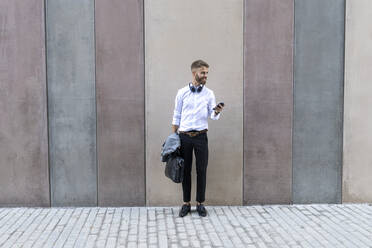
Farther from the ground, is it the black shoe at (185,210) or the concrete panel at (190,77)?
the concrete panel at (190,77)

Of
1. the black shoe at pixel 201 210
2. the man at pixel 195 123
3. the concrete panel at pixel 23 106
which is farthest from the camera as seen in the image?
the concrete panel at pixel 23 106

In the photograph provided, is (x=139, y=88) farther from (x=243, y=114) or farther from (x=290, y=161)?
(x=290, y=161)

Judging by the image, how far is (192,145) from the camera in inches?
221

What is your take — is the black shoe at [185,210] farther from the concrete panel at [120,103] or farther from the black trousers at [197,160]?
the concrete panel at [120,103]

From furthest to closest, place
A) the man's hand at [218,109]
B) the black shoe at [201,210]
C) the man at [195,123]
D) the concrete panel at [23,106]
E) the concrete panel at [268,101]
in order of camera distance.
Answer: the concrete panel at [268,101]
the concrete panel at [23,106]
the black shoe at [201,210]
the man at [195,123]
the man's hand at [218,109]

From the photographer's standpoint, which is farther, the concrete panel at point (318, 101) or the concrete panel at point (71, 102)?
the concrete panel at point (318, 101)

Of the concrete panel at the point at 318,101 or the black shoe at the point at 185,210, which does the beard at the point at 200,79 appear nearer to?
the concrete panel at the point at 318,101

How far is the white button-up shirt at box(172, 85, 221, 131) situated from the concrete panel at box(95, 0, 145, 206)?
70cm

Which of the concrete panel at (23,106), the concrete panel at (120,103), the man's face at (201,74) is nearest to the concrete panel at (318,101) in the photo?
the man's face at (201,74)

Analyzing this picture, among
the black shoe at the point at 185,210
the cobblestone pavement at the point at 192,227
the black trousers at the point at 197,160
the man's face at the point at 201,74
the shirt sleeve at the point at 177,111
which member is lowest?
the cobblestone pavement at the point at 192,227

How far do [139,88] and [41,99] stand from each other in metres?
1.51

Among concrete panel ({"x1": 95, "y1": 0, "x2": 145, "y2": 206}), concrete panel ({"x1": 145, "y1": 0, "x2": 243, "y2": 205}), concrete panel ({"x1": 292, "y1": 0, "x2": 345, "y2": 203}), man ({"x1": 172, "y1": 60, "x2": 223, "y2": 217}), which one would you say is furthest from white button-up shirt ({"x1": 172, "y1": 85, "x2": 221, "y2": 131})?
concrete panel ({"x1": 292, "y1": 0, "x2": 345, "y2": 203})

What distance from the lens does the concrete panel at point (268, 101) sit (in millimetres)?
6062

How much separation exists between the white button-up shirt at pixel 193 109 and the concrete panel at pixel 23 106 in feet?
6.91
